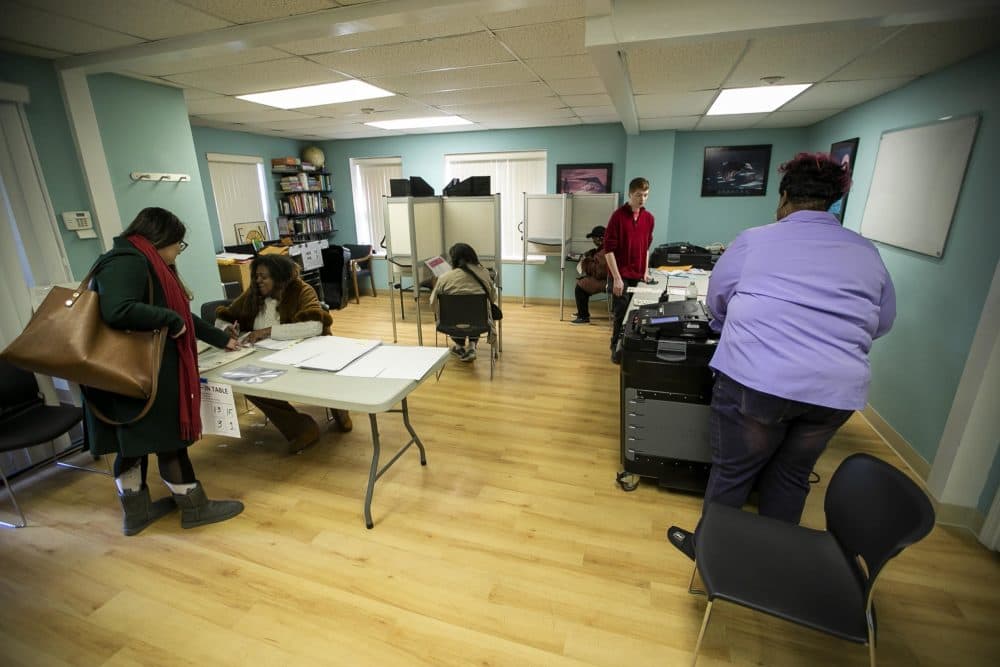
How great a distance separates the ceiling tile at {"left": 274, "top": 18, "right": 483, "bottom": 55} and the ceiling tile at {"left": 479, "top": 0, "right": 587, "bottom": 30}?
0.10 meters

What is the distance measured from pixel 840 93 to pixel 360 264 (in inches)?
253

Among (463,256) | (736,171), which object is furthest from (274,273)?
(736,171)

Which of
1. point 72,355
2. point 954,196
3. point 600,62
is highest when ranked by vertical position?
point 600,62

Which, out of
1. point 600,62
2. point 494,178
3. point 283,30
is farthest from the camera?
point 494,178

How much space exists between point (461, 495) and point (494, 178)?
5.33m

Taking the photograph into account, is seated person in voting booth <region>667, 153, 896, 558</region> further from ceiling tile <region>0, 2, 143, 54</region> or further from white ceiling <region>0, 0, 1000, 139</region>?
ceiling tile <region>0, 2, 143, 54</region>

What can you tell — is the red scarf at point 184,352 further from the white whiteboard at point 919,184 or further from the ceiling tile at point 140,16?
the white whiteboard at point 919,184

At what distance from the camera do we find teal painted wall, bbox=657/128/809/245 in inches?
214

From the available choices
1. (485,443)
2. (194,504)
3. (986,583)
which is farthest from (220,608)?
(986,583)

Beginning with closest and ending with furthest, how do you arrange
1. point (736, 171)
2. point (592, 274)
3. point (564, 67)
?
1. point (564, 67)
2. point (592, 274)
3. point (736, 171)

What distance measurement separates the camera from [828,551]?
4.65ft

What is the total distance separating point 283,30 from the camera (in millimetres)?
2355

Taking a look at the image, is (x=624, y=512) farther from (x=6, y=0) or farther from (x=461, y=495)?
(x=6, y=0)

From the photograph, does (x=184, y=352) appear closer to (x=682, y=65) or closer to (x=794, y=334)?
(x=794, y=334)
